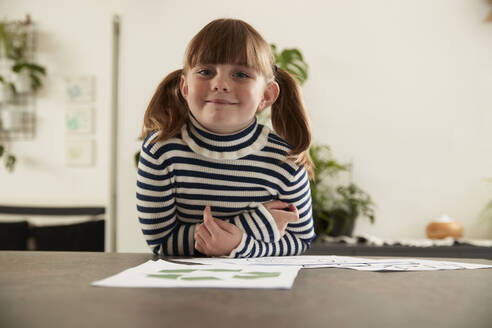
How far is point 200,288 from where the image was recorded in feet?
1.50

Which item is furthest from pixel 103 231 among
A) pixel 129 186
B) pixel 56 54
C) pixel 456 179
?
pixel 456 179

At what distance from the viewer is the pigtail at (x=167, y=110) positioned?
40.5 inches

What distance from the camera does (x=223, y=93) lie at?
36.4 inches

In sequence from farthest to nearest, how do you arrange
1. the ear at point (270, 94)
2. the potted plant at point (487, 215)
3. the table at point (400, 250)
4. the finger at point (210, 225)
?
the potted plant at point (487, 215)
the table at point (400, 250)
the ear at point (270, 94)
the finger at point (210, 225)

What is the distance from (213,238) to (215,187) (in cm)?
14

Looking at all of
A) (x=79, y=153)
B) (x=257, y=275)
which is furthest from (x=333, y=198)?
(x=257, y=275)

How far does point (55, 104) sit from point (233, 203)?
3.31 m

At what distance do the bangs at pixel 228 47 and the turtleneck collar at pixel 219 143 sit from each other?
0.13m

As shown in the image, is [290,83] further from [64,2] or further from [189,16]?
[64,2]

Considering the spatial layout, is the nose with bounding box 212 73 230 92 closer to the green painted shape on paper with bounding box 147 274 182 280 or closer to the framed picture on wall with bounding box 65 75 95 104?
the green painted shape on paper with bounding box 147 274 182 280

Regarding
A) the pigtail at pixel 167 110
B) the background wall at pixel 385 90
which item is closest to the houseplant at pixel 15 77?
the background wall at pixel 385 90

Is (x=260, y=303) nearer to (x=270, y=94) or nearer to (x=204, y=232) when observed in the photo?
(x=204, y=232)

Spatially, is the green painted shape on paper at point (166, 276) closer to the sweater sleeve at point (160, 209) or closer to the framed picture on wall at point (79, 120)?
the sweater sleeve at point (160, 209)

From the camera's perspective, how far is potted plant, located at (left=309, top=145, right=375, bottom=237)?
119 inches
